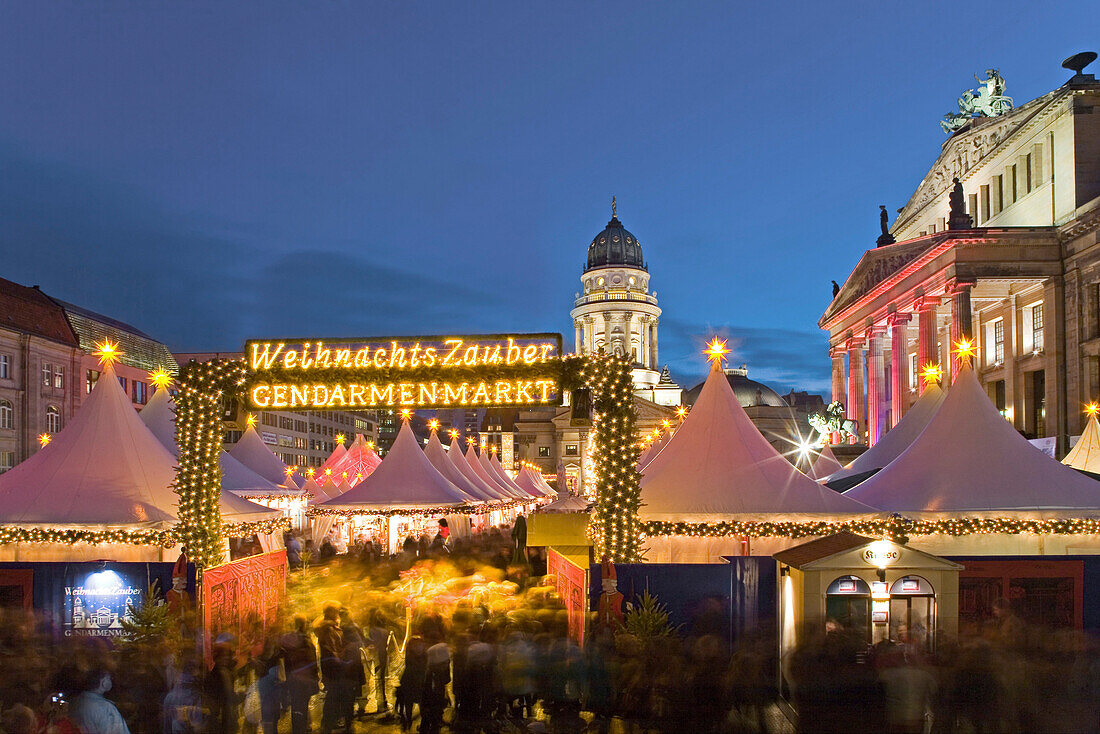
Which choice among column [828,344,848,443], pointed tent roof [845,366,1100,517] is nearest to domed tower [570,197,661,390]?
column [828,344,848,443]

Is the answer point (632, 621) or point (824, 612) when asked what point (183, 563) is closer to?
point (632, 621)

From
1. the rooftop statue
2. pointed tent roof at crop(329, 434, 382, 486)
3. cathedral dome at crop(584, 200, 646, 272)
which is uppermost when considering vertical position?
cathedral dome at crop(584, 200, 646, 272)

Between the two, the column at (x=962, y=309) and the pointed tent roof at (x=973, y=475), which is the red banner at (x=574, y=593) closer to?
the pointed tent roof at (x=973, y=475)

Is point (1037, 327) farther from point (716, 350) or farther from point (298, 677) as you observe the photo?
point (298, 677)

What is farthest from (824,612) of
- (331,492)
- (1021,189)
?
(1021,189)

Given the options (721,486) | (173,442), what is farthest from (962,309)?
(173,442)

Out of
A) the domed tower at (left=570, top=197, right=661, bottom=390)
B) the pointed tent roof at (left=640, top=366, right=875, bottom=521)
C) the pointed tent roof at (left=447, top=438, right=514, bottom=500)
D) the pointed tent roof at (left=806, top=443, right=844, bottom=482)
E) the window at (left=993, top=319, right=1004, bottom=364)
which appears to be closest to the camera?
the pointed tent roof at (left=640, top=366, right=875, bottom=521)

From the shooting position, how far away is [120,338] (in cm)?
6131

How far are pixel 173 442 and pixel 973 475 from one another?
62.7ft

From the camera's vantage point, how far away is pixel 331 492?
1432 inches

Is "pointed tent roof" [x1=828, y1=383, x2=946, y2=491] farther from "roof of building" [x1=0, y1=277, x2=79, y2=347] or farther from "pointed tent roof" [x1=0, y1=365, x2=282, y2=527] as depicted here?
"roof of building" [x1=0, y1=277, x2=79, y2=347]

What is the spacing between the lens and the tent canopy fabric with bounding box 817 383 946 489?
2492 cm

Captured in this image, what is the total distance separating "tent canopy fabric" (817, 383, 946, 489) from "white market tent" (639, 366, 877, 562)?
8.45 metres

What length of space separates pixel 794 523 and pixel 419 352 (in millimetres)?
7121
